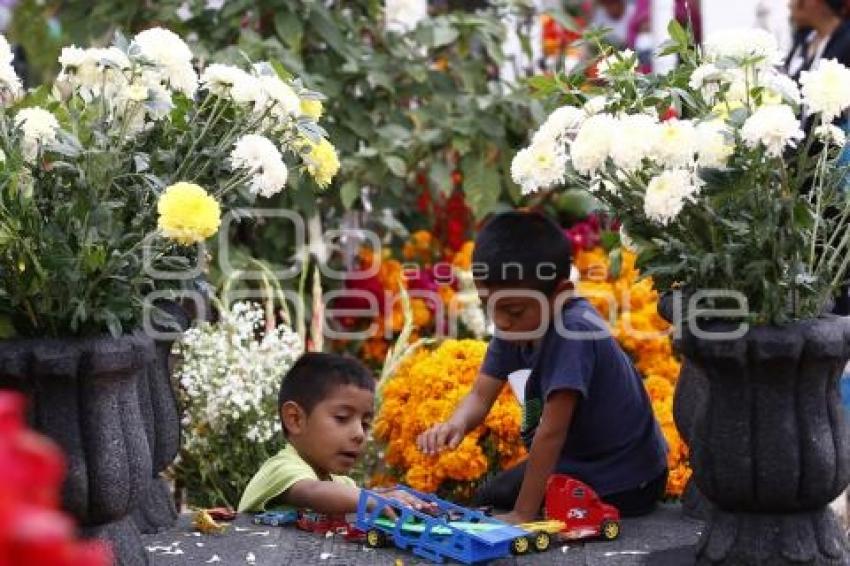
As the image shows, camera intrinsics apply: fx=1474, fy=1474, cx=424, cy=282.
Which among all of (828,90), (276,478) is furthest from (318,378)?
(828,90)

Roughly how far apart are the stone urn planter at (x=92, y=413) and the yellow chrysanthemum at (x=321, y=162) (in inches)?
23.8

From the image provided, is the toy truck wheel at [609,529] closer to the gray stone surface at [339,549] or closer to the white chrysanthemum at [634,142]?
the gray stone surface at [339,549]

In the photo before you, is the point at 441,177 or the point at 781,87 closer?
the point at 781,87

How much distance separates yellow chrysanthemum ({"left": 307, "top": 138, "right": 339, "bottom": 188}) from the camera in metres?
3.31

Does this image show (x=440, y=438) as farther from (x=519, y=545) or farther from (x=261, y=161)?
(x=261, y=161)

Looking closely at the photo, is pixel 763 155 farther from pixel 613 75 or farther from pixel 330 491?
pixel 330 491

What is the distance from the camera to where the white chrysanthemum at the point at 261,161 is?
2994 millimetres

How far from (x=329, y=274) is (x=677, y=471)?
1.74 m

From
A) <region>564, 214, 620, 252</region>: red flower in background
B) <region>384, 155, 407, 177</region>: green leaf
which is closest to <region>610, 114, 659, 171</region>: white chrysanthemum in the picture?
<region>384, 155, 407, 177</region>: green leaf

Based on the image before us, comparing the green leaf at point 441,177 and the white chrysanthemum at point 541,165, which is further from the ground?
the green leaf at point 441,177

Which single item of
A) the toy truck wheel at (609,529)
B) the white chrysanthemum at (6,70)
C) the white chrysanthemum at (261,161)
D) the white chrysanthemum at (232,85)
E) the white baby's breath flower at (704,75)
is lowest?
the toy truck wheel at (609,529)

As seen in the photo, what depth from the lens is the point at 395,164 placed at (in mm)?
5094

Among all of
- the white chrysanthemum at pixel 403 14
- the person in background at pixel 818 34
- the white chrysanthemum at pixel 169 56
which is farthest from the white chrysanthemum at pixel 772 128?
the white chrysanthemum at pixel 403 14

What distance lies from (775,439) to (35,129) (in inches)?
61.2
